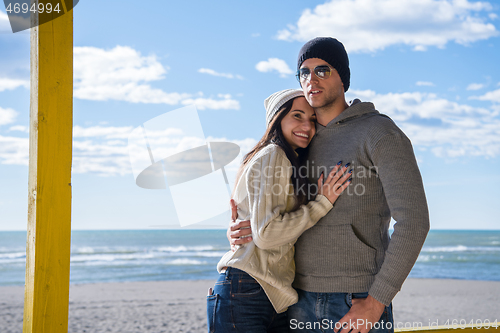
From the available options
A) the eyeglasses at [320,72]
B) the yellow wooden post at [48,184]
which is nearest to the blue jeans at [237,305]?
the yellow wooden post at [48,184]

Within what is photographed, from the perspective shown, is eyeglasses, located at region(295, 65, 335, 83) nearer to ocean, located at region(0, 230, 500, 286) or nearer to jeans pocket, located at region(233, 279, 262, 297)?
jeans pocket, located at region(233, 279, 262, 297)

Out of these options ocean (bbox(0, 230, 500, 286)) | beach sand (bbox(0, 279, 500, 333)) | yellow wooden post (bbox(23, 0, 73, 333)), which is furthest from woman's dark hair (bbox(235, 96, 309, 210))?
ocean (bbox(0, 230, 500, 286))

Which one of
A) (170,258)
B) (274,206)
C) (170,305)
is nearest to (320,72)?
(274,206)

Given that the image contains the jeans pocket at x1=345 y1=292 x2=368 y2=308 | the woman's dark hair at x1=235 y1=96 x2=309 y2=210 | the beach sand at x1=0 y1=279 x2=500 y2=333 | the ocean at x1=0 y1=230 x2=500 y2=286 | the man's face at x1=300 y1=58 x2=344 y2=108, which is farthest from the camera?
the ocean at x1=0 y1=230 x2=500 y2=286

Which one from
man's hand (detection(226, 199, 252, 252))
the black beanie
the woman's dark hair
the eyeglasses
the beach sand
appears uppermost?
the black beanie

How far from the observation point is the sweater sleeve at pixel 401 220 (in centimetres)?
156

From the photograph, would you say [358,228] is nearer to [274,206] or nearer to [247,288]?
[274,206]

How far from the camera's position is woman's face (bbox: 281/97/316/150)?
196cm

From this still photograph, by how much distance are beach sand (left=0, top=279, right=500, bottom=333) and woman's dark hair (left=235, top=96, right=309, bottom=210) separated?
5290mm

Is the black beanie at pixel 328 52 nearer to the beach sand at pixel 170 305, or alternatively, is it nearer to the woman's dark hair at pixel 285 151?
the woman's dark hair at pixel 285 151

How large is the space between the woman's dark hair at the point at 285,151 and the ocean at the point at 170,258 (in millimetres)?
11964

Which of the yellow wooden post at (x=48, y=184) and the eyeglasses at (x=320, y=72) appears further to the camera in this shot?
the eyeglasses at (x=320, y=72)

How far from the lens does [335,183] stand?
5.80ft

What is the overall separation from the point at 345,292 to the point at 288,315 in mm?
322
